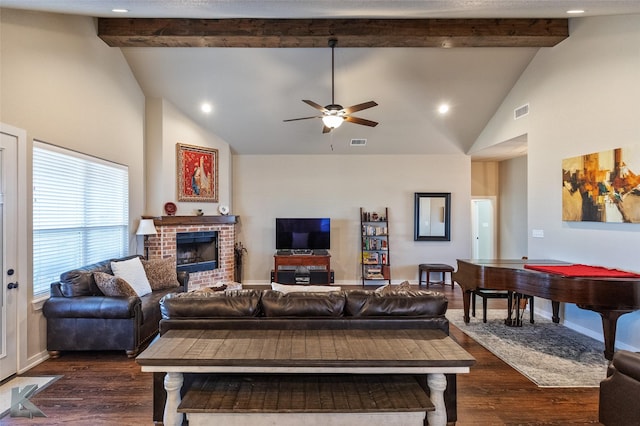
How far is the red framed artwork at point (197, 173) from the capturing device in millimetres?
5922

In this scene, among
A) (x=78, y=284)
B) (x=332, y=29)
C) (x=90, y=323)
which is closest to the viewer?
(x=90, y=323)

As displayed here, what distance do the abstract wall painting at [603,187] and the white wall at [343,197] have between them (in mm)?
2841

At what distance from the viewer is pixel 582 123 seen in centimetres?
418

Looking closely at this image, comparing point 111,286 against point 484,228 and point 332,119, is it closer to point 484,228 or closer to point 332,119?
point 332,119

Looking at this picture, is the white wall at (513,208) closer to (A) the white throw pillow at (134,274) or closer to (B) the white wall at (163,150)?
(B) the white wall at (163,150)

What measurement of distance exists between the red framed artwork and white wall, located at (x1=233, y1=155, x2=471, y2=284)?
0.78 metres

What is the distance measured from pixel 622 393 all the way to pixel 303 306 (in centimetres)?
215

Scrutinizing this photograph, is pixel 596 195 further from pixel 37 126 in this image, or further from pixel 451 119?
pixel 37 126

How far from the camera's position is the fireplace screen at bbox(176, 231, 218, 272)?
A: 19.7 feet

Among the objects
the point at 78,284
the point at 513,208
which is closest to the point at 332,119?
the point at 78,284

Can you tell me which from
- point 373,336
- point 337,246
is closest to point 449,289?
point 337,246

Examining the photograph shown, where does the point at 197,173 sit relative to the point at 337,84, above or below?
below

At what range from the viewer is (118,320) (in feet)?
11.5

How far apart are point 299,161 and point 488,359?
511cm
